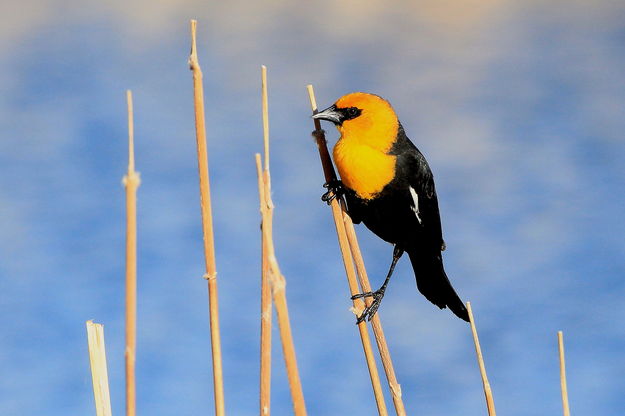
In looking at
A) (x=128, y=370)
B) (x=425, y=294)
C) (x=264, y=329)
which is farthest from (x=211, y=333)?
(x=425, y=294)

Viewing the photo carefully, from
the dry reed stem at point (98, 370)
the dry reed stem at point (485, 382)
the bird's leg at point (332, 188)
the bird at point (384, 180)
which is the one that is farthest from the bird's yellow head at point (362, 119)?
the dry reed stem at point (98, 370)

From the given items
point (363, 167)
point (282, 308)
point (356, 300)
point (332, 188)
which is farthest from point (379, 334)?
point (363, 167)

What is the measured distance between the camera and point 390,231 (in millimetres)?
2885

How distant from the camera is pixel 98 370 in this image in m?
1.52

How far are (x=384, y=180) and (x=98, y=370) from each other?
143cm

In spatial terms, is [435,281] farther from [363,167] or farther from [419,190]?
[363,167]

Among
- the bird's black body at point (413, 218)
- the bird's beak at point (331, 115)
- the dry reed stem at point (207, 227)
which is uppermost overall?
the bird's beak at point (331, 115)

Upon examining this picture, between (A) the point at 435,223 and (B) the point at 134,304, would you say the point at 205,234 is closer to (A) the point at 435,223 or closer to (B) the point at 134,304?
(B) the point at 134,304

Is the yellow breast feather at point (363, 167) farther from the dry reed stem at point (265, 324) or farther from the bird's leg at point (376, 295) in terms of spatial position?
the dry reed stem at point (265, 324)

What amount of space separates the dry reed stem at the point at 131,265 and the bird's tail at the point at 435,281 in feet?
5.93

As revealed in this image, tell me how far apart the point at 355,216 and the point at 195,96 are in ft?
4.83

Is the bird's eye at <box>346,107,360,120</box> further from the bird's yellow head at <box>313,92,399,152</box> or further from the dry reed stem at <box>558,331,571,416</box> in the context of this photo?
the dry reed stem at <box>558,331,571,416</box>

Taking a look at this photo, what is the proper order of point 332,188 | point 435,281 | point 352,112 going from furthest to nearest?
point 435,281 → point 352,112 → point 332,188

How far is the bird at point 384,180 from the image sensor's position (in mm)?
2592
